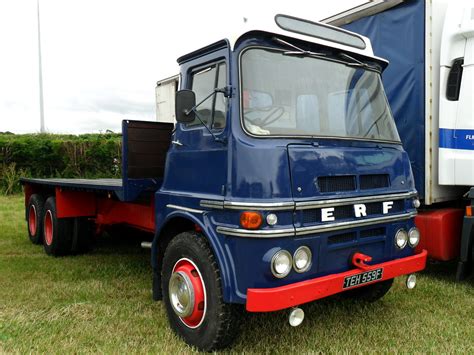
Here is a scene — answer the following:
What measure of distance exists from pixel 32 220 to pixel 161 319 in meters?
4.59

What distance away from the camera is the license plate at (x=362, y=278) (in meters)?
3.33

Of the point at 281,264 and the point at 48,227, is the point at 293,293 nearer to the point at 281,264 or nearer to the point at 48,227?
the point at 281,264

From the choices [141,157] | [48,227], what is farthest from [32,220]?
[141,157]

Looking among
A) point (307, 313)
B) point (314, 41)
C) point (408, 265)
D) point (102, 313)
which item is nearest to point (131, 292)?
point (102, 313)

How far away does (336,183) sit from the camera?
3391 mm

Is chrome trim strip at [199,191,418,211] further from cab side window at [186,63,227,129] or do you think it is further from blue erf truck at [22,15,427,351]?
cab side window at [186,63,227,129]

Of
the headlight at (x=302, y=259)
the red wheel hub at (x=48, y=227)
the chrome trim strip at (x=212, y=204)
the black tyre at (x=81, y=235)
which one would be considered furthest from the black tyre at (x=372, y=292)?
the red wheel hub at (x=48, y=227)

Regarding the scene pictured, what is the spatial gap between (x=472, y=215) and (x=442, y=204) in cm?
66

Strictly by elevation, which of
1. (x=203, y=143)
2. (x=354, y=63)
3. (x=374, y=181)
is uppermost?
(x=354, y=63)

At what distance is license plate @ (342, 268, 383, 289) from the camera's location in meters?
3.33

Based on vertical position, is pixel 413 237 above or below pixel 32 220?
above

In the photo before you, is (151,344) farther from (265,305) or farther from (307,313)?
(307,313)

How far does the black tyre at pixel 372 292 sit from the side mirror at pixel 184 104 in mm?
2419

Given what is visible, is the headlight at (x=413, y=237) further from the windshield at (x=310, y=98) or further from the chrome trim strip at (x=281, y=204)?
the windshield at (x=310, y=98)
